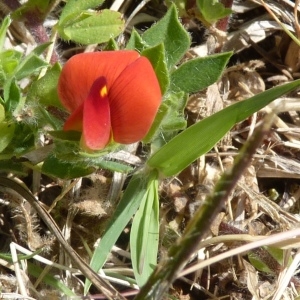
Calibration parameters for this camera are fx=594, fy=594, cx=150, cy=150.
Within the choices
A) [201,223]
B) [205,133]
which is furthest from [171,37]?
[201,223]

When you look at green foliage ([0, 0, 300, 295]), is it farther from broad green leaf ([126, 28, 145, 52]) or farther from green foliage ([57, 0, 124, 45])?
green foliage ([57, 0, 124, 45])

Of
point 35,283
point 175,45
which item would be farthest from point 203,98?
point 35,283

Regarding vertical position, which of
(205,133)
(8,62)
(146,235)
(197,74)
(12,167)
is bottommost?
(146,235)

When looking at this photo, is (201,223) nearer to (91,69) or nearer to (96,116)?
(96,116)

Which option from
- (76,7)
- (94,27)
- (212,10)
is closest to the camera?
(76,7)

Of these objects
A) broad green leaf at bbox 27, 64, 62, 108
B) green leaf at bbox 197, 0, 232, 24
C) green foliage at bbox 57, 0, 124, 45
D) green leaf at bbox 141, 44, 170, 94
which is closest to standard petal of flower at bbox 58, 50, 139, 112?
green leaf at bbox 141, 44, 170, 94

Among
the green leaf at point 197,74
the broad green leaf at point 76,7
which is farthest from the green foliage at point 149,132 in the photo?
the broad green leaf at point 76,7

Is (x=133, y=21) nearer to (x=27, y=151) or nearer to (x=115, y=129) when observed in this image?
(x=27, y=151)
